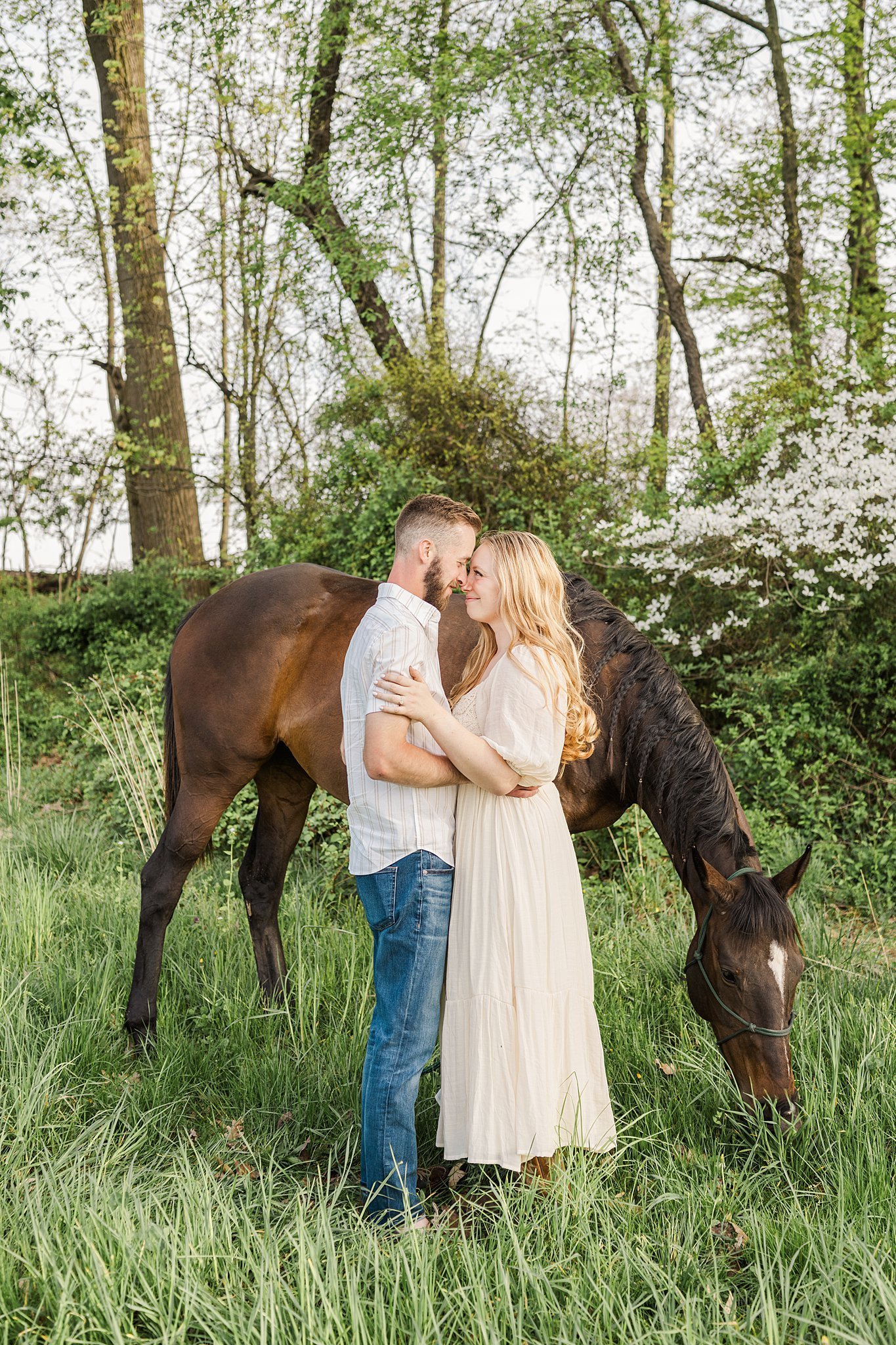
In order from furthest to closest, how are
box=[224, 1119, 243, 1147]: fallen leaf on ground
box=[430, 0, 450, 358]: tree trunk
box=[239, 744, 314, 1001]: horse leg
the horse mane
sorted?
box=[430, 0, 450, 358]: tree trunk, box=[239, 744, 314, 1001]: horse leg, the horse mane, box=[224, 1119, 243, 1147]: fallen leaf on ground

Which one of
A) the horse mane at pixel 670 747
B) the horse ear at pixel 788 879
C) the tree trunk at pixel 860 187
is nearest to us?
the horse ear at pixel 788 879

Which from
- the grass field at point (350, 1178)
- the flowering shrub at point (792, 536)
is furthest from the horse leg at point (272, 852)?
the flowering shrub at point (792, 536)

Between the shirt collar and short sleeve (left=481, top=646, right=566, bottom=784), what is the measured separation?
0.24m

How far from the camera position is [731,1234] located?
8.32ft

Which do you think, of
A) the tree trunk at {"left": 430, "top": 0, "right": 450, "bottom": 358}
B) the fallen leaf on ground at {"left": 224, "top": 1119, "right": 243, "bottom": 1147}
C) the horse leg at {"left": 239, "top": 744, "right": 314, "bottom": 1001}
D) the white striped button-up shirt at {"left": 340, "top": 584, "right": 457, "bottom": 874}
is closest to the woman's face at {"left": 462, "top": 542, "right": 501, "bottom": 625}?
the white striped button-up shirt at {"left": 340, "top": 584, "right": 457, "bottom": 874}

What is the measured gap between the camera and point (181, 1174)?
8.25 feet

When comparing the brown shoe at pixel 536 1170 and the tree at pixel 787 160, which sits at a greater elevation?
the tree at pixel 787 160

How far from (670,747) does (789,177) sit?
33.3 feet

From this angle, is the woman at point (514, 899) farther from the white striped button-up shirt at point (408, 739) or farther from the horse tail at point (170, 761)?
the horse tail at point (170, 761)

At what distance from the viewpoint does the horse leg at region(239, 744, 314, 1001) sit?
4.32 meters

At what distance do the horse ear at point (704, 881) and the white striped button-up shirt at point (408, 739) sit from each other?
83 cm

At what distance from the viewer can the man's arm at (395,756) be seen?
241 cm

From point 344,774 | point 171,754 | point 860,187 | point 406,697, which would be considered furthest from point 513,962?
point 860,187

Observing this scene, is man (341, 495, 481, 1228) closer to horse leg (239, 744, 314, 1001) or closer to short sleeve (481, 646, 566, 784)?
short sleeve (481, 646, 566, 784)
